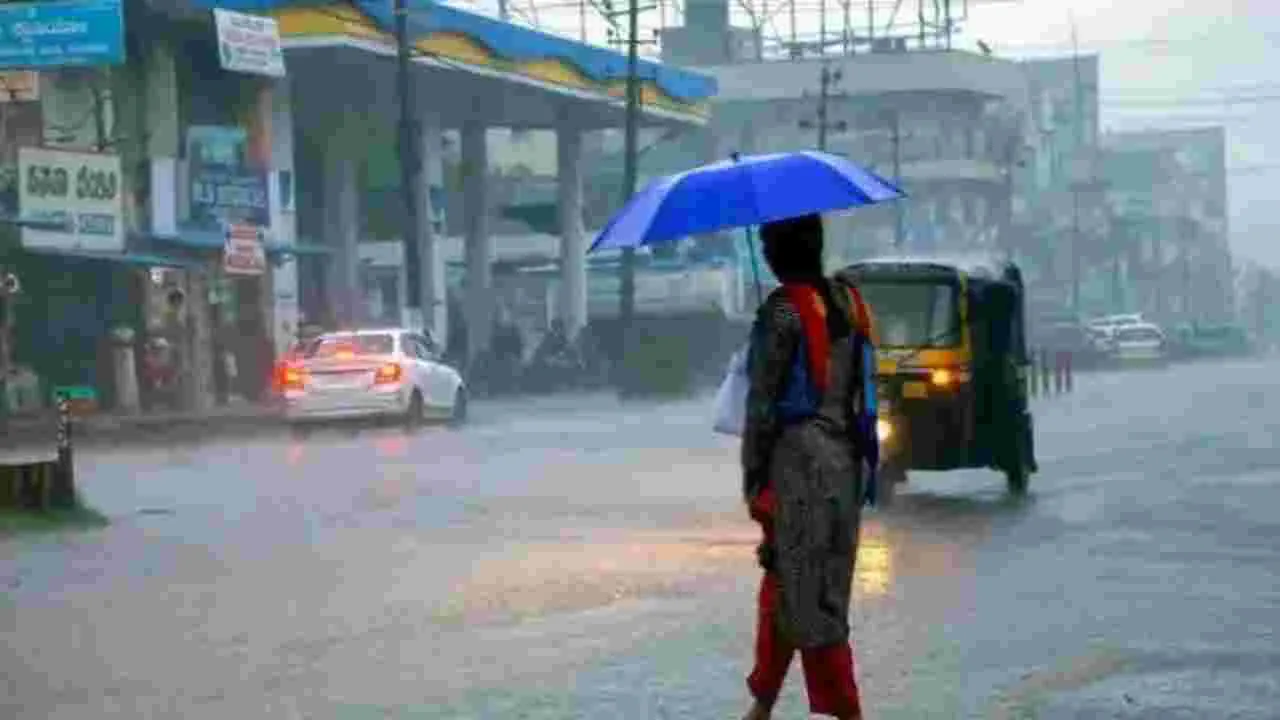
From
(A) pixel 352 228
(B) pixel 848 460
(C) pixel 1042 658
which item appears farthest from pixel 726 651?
(A) pixel 352 228

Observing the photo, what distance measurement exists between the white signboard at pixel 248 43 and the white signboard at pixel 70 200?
2825 millimetres

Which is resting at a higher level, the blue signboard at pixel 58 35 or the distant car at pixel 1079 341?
the blue signboard at pixel 58 35

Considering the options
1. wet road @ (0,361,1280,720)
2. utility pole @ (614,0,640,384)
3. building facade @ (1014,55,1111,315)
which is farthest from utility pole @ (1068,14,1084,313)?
wet road @ (0,361,1280,720)

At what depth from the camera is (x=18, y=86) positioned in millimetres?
38469

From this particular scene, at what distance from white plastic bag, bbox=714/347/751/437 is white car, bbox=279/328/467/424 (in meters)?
25.8

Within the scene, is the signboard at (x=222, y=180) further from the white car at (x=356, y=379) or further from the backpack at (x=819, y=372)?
the backpack at (x=819, y=372)

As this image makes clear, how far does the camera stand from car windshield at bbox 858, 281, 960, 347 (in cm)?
1862

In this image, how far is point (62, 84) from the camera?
135ft

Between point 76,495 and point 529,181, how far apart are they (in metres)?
72.6

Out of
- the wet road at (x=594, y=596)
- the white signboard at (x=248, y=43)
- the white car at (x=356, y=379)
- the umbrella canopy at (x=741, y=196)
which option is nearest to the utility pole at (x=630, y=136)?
the white signboard at (x=248, y=43)

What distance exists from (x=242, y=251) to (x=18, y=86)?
467 cm

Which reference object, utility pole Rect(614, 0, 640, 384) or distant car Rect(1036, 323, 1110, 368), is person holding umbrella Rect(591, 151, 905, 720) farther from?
distant car Rect(1036, 323, 1110, 368)

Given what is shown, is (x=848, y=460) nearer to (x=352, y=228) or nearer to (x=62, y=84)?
(x=62, y=84)

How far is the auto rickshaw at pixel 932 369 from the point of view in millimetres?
18547
